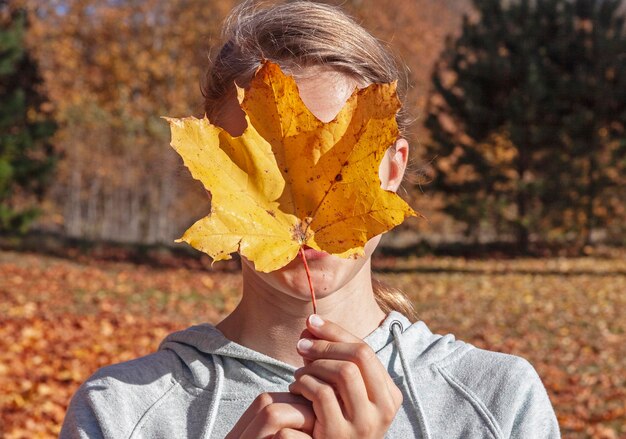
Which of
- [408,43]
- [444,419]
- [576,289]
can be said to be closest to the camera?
[444,419]

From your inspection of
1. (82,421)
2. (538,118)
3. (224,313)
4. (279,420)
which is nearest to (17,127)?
(224,313)

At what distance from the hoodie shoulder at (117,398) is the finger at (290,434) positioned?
1.61 feet

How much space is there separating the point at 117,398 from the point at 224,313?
9.19 m

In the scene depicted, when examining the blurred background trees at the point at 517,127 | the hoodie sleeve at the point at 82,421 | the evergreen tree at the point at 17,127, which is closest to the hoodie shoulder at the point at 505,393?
the hoodie sleeve at the point at 82,421

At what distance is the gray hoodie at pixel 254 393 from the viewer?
1.41 m

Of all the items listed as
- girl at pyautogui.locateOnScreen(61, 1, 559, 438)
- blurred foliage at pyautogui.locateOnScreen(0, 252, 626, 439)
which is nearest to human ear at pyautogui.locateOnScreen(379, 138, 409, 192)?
girl at pyautogui.locateOnScreen(61, 1, 559, 438)

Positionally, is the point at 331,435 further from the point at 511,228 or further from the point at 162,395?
the point at 511,228

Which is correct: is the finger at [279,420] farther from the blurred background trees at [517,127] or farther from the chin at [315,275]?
the blurred background trees at [517,127]

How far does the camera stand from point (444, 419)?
4.68 ft

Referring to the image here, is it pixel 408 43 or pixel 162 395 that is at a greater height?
pixel 408 43

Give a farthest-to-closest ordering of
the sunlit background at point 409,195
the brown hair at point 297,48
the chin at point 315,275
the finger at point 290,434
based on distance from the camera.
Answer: the sunlit background at point 409,195 < the brown hair at point 297,48 < the chin at point 315,275 < the finger at point 290,434

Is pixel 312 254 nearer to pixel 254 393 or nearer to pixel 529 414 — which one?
pixel 254 393

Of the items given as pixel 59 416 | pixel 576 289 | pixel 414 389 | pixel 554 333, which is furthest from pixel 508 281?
pixel 414 389

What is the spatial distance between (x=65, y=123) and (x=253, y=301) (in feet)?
73.7
